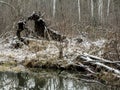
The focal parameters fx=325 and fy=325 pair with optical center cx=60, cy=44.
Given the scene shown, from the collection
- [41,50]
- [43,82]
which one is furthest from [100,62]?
[41,50]

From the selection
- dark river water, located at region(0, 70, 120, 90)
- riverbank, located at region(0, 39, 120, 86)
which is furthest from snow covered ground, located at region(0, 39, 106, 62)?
dark river water, located at region(0, 70, 120, 90)

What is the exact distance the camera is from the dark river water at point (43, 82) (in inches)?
331

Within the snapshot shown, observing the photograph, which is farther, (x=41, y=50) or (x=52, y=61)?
(x=41, y=50)

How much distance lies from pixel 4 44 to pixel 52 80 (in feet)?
18.8

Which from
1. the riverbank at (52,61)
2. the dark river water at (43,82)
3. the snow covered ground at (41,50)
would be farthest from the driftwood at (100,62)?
the dark river water at (43,82)

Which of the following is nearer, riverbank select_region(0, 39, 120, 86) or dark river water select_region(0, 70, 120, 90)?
dark river water select_region(0, 70, 120, 90)

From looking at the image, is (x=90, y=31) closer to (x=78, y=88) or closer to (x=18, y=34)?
(x=18, y=34)

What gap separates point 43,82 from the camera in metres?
9.10

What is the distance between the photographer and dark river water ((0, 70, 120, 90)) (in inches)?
331

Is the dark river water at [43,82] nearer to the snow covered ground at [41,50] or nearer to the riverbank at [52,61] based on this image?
the riverbank at [52,61]

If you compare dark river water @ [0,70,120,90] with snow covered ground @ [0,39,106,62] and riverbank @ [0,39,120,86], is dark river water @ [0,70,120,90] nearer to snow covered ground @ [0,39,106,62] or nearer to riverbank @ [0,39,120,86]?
riverbank @ [0,39,120,86]

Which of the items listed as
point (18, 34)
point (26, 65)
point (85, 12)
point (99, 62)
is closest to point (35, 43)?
point (18, 34)

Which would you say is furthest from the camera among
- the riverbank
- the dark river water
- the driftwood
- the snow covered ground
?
the snow covered ground

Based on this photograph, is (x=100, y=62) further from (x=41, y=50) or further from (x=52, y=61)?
(x=41, y=50)
